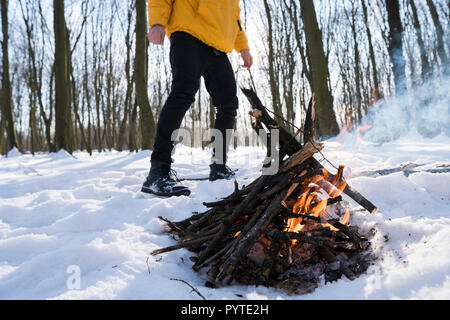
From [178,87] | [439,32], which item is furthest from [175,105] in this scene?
[439,32]

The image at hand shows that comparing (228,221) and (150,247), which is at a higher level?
(228,221)

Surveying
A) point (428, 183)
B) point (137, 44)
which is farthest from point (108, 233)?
point (137, 44)

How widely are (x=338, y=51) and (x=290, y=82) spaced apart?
24.8 ft

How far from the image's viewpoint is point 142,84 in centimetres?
Answer: 617

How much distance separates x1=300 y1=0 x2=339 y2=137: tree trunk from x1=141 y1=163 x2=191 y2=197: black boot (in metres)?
4.27

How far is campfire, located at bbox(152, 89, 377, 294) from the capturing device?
0.93 metres

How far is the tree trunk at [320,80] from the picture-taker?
5.46 metres

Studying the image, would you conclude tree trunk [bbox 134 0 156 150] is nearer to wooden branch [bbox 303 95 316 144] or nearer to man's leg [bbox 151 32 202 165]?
man's leg [bbox 151 32 202 165]

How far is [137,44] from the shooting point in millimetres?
6230

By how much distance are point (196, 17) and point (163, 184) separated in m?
1.24

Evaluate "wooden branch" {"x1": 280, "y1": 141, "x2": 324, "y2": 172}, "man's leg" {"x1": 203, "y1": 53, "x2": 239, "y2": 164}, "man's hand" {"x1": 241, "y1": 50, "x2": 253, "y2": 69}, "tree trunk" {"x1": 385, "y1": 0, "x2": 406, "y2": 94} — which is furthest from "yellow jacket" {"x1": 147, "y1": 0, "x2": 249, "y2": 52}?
"tree trunk" {"x1": 385, "y1": 0, "x2": 406, "y2": 94}

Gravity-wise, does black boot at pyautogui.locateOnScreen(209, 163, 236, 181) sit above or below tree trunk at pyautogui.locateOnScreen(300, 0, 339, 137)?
below

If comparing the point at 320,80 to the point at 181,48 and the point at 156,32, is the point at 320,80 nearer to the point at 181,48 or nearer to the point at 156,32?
the point at 181,48

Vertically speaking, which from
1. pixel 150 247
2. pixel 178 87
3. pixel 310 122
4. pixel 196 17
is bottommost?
pixel 150 247
